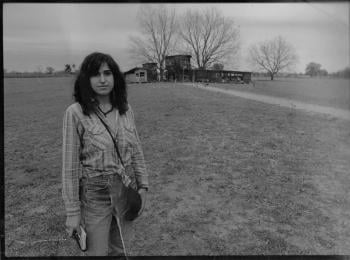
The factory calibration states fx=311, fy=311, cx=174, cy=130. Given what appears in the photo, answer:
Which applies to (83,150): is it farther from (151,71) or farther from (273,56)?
(273,56)

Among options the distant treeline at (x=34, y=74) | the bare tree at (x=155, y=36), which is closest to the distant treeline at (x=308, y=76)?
the bare tree at (x=155, y=36)

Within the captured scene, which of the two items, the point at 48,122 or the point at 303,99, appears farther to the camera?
the point at 48,122

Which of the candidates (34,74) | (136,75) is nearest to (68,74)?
(34,74)

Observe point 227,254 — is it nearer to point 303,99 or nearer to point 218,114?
point 218,114

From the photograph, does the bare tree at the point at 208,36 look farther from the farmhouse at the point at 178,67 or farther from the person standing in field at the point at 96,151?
the person standing in field at the point at 96,151

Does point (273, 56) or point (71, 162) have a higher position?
point (273, 56)

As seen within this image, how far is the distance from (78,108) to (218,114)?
4.00ft

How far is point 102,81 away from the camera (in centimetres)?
167

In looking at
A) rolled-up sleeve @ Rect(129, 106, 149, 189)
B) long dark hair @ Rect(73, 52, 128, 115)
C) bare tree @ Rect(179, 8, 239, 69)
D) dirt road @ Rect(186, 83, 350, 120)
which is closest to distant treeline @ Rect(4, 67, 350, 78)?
dirt road @ Rect(186, 83, 350, 120)

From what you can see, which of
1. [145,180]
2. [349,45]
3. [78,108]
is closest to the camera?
[78,108]

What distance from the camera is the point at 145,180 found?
187cm

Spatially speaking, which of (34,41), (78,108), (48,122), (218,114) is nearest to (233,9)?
(218,114)

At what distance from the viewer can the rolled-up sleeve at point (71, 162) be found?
1.59 m

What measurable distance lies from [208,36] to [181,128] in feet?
2.66
